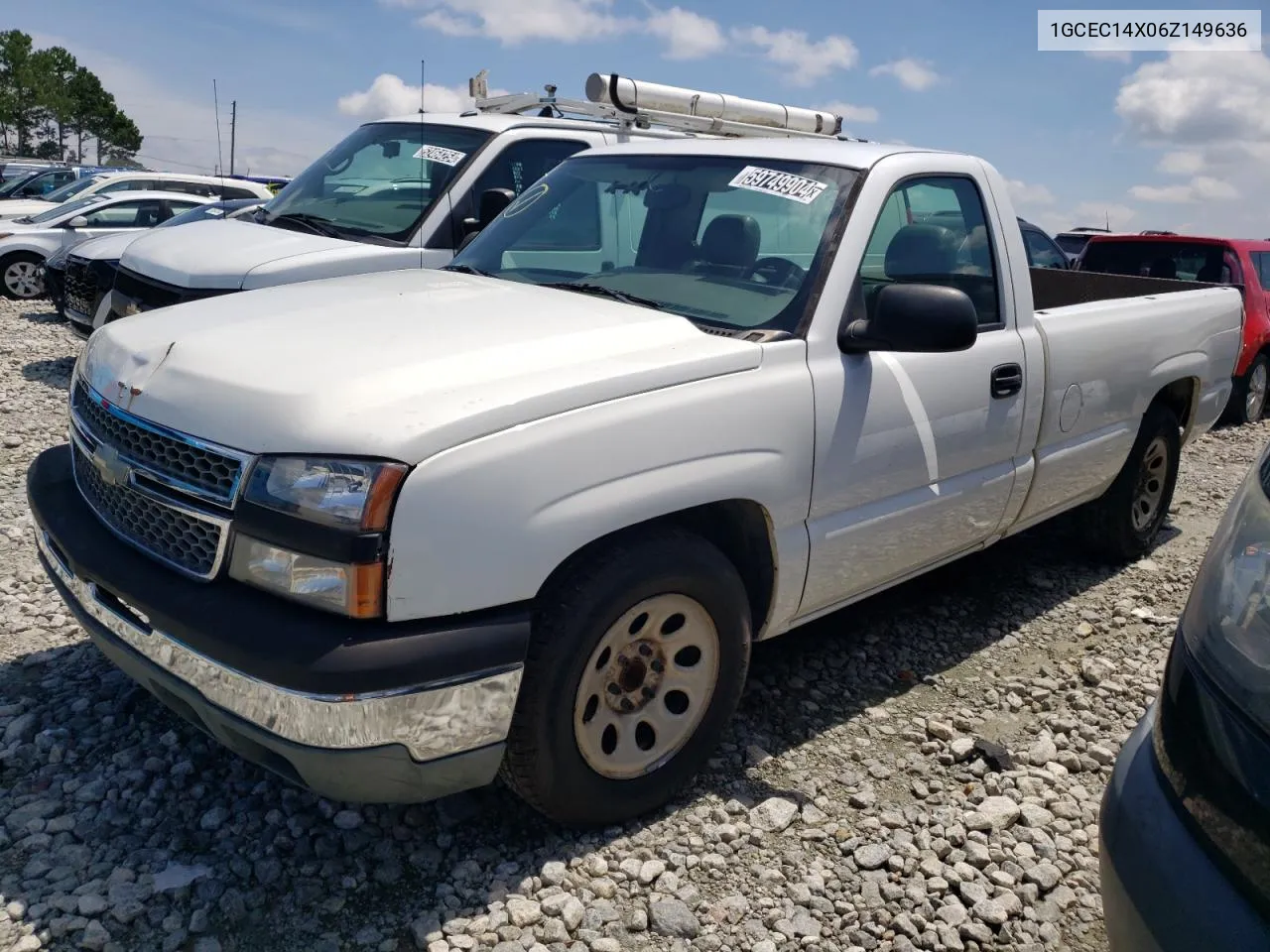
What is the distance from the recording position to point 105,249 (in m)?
8.55

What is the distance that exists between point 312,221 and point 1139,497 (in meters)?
5.09

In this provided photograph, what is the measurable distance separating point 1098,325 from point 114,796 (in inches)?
156

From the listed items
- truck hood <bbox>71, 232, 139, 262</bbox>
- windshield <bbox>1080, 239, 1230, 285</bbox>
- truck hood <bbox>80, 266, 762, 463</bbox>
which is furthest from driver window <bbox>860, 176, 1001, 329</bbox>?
truck hood <bbox>71, 232, 139, 262</bbox>

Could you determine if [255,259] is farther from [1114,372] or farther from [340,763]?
[1114,372]

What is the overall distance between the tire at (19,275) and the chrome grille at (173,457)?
1171 cm

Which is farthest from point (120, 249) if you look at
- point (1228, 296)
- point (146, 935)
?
point (1228, 296)

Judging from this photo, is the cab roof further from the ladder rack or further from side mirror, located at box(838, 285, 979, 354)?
the ladder rack

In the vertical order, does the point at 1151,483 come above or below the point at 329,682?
above

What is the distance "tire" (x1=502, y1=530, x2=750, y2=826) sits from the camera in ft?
8.45

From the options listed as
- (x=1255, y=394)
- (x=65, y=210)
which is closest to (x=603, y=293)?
(x=1255, y=394)

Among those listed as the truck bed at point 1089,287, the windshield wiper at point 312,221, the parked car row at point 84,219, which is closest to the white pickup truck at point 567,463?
the truck bed at point 1089,287

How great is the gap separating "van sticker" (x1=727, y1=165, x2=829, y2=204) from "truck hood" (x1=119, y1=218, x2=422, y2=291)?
118 inches

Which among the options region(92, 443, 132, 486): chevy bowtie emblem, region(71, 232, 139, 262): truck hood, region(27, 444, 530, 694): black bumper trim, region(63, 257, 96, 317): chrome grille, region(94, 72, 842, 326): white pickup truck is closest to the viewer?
region(27, 444, 530, 694): black bumper trim

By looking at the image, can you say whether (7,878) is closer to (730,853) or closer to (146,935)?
(146,935)
